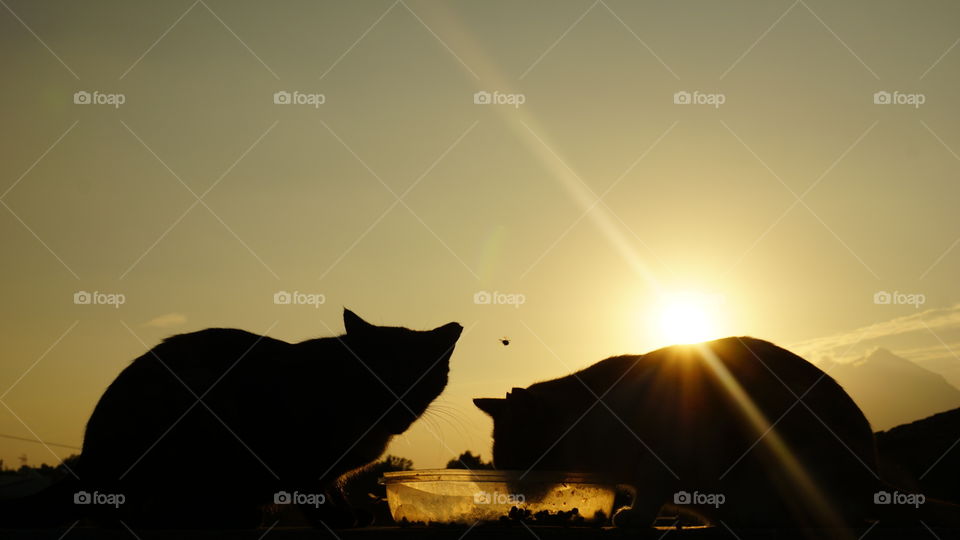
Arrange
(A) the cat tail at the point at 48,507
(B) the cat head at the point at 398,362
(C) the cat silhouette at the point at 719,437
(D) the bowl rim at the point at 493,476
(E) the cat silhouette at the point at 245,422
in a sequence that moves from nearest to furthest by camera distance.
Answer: (D) the bowl rim at the point at 493,476 < (A) the cat tail at the point at 48,507 < (E) the cat silhouette at the point at 245,422 < (C) the cat silhouette at the point at 719,437 < (B) the cat head at the point at 398,362

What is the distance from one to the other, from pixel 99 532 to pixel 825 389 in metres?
3.45

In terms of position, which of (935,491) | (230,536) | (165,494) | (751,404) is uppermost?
(751,404)

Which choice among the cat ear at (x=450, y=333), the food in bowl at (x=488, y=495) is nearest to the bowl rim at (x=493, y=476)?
the food in bowl at (x=488, y=495)

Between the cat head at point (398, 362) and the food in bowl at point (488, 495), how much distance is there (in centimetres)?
71

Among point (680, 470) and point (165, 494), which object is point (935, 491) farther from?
point (165, 494)

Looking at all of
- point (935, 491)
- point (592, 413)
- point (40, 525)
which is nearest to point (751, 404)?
point (592, 413)

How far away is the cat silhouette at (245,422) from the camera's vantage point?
10.6ft

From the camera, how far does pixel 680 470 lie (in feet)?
12.4

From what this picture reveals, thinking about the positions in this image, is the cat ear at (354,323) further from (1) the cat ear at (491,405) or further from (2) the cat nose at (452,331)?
(1) the cat ear at (491,405)

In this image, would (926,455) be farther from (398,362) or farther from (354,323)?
(354,323)

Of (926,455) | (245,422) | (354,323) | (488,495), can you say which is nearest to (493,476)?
(488,495)

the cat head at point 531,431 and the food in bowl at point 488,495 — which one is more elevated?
the cat head at point 531,431

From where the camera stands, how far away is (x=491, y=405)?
4.61 meters

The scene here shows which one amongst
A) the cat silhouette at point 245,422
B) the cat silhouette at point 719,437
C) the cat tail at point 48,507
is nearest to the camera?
the cat tail at point 48,507
